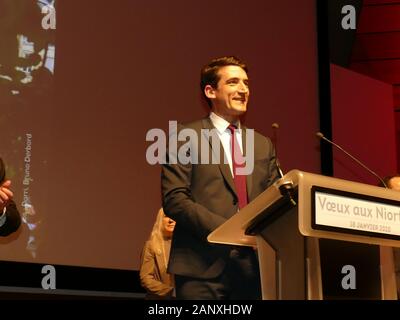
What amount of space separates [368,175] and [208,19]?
77.6 inches

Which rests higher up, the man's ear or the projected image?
the projected image

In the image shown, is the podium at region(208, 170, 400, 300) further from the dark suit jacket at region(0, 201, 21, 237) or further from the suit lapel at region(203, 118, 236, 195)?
the dark suit jacket at region(0, 201, 21, 237)

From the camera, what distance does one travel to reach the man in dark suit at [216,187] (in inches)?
94.6

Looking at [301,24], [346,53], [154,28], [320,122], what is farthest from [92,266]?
[346,53]

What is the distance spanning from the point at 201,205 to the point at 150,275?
2305mm

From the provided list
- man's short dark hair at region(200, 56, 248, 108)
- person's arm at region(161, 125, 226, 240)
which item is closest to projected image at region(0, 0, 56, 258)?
man's short dark hair at region(200, 56, 248, 108)

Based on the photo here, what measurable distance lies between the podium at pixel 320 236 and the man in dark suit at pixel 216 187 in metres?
0.21

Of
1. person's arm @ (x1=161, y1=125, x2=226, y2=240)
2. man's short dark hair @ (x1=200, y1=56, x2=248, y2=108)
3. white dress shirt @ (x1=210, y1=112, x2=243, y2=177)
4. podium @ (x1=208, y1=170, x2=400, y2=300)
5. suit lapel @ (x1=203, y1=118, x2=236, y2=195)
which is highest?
man's short dark hair @ (x1=200, y1=56, x2=248, y2=108)

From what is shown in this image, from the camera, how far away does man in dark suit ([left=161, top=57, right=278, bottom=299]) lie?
7.88 ft

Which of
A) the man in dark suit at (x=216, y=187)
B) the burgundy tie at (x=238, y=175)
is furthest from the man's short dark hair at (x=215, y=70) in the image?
the burgundy tie at (x=238, y=175)

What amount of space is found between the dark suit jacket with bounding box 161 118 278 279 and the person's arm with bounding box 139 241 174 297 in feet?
7.10

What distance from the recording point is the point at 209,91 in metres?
2.81

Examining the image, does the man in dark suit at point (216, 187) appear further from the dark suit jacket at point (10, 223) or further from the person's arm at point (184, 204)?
the dark suit jacket at point (10, 223)

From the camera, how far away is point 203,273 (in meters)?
2.41
